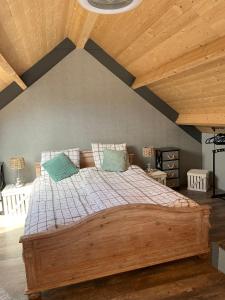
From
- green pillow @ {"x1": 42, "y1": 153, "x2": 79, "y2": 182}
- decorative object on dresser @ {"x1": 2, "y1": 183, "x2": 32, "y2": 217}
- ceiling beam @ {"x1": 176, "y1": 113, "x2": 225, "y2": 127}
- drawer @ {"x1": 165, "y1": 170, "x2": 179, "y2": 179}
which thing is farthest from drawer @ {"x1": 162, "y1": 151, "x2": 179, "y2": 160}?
decorative object on dresser @ {"x1": 2, "y1": 183, "x2": 32, "y2": 217}

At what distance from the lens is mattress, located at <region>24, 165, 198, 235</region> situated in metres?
2.43

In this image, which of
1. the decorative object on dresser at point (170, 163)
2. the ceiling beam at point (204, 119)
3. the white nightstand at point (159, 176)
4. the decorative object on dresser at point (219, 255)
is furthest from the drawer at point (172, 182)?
the decorative object on dresser at point (219, 255)

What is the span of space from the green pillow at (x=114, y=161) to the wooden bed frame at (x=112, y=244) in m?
1.66

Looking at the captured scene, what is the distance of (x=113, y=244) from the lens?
2320 millimetres

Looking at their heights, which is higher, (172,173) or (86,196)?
(172,173)

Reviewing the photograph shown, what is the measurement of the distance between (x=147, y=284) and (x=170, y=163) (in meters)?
2.63

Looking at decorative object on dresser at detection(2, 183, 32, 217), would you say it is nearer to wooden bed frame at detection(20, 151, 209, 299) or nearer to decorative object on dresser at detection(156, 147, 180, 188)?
wooden bed frame at detection(20, 151, 209, 299)

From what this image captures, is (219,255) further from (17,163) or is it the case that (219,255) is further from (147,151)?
(17,163)

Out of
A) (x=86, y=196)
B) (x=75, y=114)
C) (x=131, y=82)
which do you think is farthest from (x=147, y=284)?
(x=131, y=82)

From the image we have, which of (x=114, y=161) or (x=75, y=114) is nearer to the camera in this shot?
(x=114, y=161)

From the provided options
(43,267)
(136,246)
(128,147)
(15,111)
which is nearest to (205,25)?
(136,246)

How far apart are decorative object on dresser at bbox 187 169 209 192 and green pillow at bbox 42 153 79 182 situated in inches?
83.2

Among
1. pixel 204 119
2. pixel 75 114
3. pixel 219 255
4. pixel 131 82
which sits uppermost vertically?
pixel 131 82

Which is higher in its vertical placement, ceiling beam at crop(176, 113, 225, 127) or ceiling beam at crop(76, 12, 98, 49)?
ceiling beam at crop(76, 12, 98, 49)
